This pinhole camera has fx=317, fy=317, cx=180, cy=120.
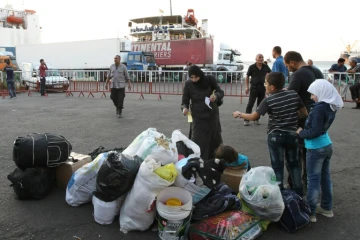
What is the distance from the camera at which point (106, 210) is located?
3.23 metres

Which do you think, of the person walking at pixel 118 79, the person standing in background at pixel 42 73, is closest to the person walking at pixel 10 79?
the person standing in background at pixel 42 73

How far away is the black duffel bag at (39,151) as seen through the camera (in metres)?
3.72

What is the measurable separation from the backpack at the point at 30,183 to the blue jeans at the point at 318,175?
3031mm

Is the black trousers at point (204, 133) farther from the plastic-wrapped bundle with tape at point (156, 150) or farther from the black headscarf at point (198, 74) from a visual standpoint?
the plastic-wrapped bundle with tape at point (156, 150)

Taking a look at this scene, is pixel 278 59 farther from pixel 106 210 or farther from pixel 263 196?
pixel 106 210

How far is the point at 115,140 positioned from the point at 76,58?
2823 cm

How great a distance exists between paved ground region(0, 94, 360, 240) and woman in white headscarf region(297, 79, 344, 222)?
25 cm

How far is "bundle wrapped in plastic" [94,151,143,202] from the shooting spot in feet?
10.3

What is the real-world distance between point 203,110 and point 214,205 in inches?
68.7

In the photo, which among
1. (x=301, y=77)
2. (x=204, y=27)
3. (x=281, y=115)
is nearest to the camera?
(x=281, y=115)

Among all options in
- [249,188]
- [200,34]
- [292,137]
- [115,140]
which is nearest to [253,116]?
[292,137]

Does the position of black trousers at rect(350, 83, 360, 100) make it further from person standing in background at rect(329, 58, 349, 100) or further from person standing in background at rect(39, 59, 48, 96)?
person standing in background at rect(39, 59, 48, 96)

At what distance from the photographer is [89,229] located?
319 cm

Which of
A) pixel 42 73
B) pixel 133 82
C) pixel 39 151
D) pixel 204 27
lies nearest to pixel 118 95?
pixel 39 151
